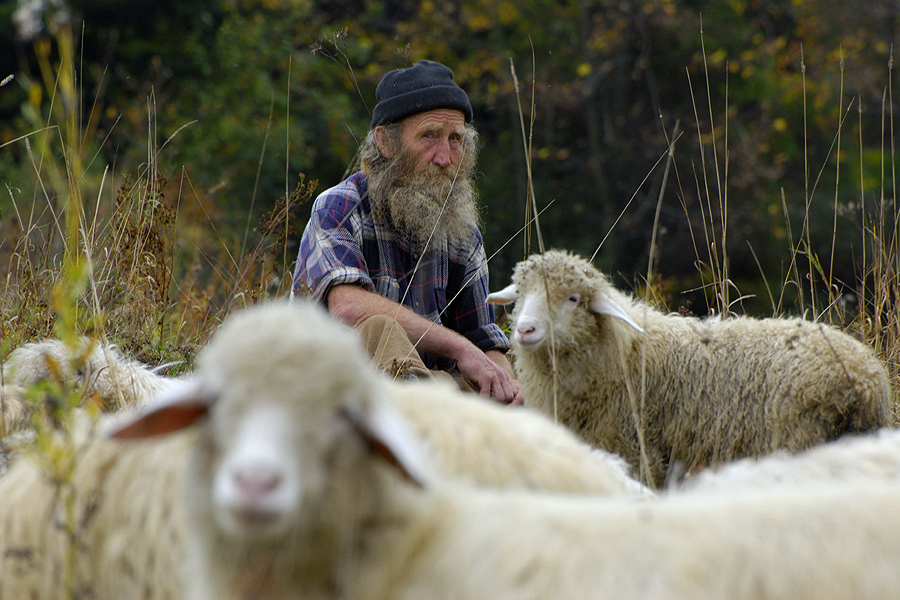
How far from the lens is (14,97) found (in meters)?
12.8

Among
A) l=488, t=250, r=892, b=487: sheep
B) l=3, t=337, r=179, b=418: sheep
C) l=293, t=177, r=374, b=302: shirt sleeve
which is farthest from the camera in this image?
l=293, t=177, r=374, b=302: shirt sleeve

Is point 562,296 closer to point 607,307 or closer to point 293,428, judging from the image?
point 607,307

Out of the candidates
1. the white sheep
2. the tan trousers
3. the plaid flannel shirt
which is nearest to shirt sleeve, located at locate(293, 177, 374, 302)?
the plaid flannel shirt

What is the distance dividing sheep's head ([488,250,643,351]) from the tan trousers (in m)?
0.60

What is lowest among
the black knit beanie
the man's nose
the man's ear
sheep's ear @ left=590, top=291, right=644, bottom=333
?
sheep's ear @ left=590, top=291, right=644, bottom=333

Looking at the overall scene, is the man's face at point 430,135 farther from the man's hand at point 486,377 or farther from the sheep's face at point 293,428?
the sheep's face at point 293,428

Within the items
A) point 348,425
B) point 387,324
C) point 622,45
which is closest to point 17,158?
point 622,45

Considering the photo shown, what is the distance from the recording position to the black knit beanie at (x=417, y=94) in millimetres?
4328

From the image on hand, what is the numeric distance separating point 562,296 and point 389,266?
819mm

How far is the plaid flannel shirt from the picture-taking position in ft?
13.0

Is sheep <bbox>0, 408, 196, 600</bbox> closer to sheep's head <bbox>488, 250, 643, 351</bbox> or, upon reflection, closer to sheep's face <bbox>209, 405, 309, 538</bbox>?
sheep's face <bbox>209, 405, 309, 538</bbox>

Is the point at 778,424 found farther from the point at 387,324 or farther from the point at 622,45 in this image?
the point at 622,45

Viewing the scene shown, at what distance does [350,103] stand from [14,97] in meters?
4.87

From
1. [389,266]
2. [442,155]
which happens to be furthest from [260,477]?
[442,155]
